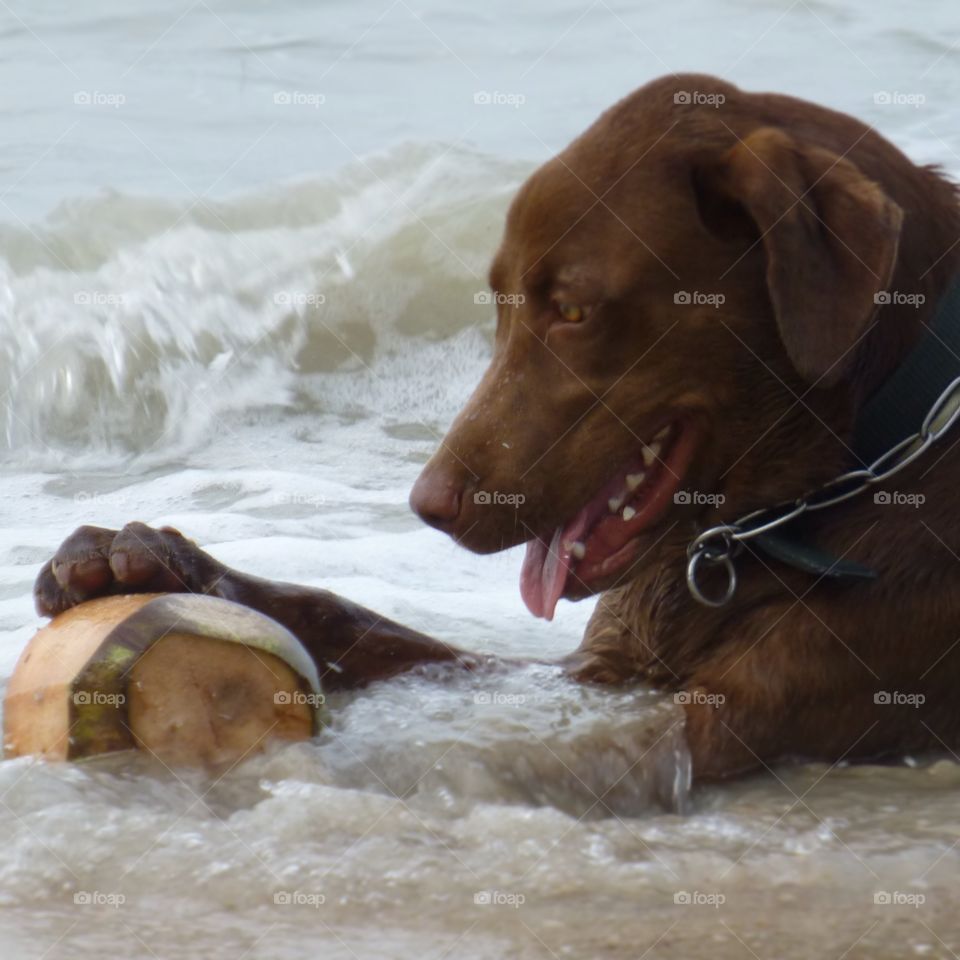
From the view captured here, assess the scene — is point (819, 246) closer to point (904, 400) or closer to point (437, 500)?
point (904, 400)

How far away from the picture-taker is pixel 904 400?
9.55 feet

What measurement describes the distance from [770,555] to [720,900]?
2.39 feet

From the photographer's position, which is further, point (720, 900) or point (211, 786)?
point (211, 786)

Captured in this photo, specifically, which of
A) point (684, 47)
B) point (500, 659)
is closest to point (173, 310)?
point (500, 659)

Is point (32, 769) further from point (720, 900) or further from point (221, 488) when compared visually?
point (221, 488)

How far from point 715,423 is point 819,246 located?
1.24ft

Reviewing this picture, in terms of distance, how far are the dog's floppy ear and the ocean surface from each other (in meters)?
0.78

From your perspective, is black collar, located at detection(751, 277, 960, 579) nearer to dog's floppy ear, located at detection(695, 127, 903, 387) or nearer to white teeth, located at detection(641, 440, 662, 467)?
dog's floppy ear, located at detection(695, 127, 903, 387)

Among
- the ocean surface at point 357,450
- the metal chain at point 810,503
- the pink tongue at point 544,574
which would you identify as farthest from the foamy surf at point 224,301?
the metal chain at point 810,503

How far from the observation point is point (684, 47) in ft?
40.0

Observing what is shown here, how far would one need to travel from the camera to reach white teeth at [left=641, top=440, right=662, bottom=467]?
2.98 metres

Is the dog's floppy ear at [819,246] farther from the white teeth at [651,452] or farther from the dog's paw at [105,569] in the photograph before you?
the dog's paw at [105,569]

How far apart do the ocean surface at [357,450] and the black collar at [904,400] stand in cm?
40

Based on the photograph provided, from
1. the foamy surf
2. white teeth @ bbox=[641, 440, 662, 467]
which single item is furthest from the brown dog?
the foamy surf
